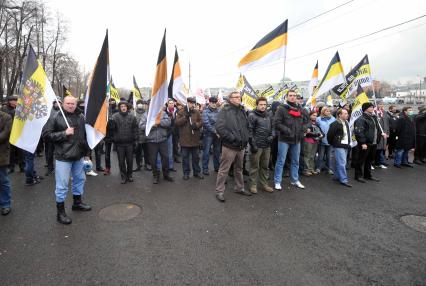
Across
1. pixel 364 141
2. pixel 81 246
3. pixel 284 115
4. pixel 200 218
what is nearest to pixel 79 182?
pixel 81 246

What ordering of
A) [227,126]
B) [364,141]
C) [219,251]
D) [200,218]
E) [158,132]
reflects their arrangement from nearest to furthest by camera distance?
[219,251] → [200,218] → [227,126] → [158,132] → [364,141]

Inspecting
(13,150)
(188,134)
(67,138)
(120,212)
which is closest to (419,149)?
(188,134)

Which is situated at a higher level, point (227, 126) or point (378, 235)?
point (227, 126)

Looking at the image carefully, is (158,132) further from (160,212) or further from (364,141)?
(364,141)

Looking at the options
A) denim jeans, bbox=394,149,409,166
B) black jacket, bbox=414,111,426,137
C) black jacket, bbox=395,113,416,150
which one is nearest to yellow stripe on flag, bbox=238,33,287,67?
black jacket, bbox=395,113,416,150

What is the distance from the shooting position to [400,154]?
8.77 metres

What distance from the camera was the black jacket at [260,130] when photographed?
5.60 meters

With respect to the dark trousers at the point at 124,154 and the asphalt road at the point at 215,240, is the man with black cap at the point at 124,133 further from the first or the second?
the asphalt road at the point at 215,240

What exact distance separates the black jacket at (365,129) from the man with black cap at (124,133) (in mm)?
5556

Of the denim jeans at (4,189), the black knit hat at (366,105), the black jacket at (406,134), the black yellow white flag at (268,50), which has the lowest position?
the denim jeans at (4,189)

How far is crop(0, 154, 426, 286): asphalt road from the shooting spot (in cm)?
297

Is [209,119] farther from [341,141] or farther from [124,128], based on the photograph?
[341,141]

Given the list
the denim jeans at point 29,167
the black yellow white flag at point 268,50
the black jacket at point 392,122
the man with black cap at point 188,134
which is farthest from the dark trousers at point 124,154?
the black jacket at point 392,122

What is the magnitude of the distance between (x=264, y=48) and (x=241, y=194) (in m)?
3.60
